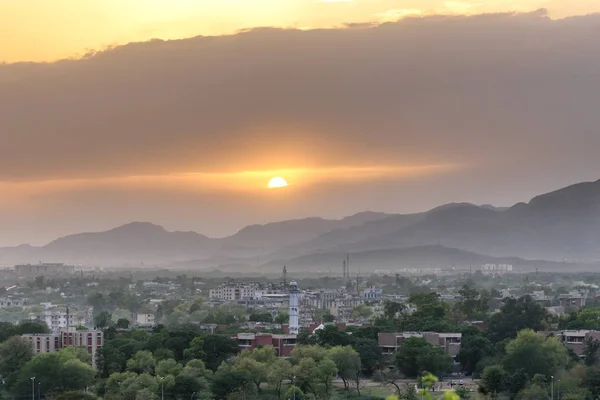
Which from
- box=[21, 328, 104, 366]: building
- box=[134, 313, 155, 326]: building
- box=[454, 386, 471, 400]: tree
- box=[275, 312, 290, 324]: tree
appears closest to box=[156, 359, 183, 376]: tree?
box=[21, 328, 104, 366]: building

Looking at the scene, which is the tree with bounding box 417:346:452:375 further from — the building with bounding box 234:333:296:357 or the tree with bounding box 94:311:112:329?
the tree with bounding box 94:311:112:329

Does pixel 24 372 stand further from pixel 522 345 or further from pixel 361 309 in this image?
pixel 361 309

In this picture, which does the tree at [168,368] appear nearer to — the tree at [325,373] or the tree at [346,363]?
the tree at [325,373]

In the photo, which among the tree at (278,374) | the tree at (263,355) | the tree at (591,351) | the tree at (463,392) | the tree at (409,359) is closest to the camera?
the tree at (463,392)

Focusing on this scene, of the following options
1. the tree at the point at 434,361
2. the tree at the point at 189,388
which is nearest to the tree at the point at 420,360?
the tree at the point at 434,361

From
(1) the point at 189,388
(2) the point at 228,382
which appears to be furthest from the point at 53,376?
(2) the point at 228,382

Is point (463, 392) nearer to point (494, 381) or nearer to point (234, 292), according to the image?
point (494, 381)

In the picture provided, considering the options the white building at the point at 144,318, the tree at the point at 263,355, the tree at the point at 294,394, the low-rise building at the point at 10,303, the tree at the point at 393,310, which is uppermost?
the low-rise building at the point at 10,303
